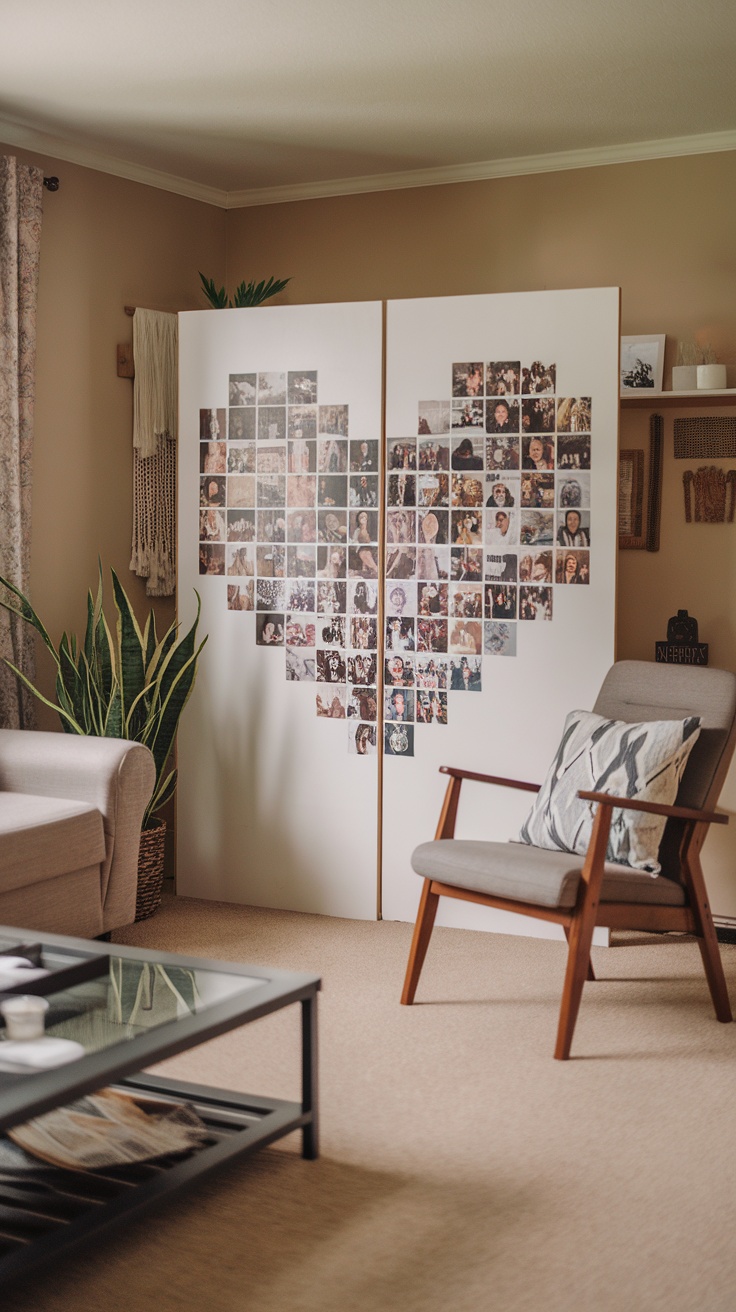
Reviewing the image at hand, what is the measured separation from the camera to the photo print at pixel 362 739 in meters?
4.43

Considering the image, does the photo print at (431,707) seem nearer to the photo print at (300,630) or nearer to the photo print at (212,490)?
the photo print at (300,630)

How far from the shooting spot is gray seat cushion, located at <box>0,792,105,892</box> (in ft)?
11.4

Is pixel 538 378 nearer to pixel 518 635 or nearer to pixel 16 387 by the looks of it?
pixel 518 635

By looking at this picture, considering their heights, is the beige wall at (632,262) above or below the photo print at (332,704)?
above

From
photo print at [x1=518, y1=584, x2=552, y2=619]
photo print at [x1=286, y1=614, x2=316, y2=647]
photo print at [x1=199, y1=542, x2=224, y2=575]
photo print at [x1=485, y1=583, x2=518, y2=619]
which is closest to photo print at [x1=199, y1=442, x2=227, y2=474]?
photo print at [x1=199, y1=542, x2=224, y2=575]

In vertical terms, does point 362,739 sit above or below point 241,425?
below

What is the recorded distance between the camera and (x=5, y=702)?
14.6 ft

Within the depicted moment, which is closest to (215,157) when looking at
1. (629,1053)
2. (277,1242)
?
(629,1053)

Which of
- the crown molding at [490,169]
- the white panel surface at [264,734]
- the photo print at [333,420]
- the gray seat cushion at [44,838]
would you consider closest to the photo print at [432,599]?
the white panel surface at [264,734]

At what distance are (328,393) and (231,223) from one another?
1495 millimetres

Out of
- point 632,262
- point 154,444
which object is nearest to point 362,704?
point 154,444

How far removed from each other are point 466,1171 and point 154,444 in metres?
3.25

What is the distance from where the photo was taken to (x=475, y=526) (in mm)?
4293

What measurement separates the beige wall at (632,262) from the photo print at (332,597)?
1.05 metres
